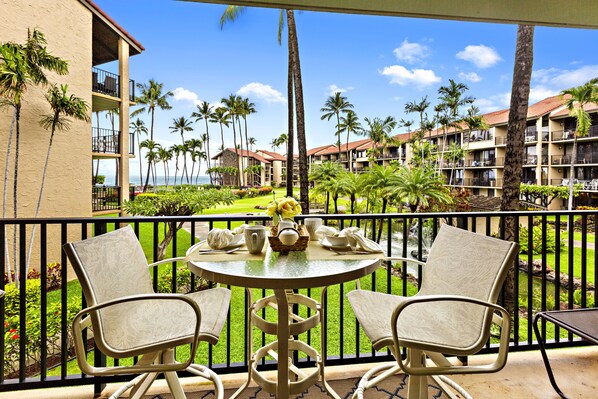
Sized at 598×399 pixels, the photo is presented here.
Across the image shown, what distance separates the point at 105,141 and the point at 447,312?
13.0m

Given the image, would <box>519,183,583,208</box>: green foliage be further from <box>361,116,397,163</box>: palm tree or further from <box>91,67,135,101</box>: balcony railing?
<box>91,67,135,101</box>: balcony railing

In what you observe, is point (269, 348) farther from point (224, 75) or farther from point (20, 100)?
point (224, 75)

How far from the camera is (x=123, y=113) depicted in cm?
1237

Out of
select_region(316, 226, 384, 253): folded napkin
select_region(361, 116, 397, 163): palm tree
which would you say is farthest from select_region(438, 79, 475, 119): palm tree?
select_region(316, 226, 384, 253): folded napkin

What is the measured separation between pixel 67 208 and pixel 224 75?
4527cm

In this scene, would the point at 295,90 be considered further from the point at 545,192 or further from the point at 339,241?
the point at 545,192

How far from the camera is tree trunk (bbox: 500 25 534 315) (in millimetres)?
6172

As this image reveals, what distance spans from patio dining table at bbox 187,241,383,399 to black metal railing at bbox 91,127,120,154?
1186 cm

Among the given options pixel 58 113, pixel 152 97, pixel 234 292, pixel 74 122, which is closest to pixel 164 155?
pixel 152 97

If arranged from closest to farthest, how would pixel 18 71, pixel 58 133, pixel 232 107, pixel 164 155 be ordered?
pixel 18 71 → pixel 58 133 → pixel 164 155 → pixel 232 107

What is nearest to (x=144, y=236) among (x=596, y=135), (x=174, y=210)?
(x=174, y=210)

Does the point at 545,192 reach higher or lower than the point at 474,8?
lower

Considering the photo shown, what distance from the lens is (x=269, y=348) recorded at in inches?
65.3

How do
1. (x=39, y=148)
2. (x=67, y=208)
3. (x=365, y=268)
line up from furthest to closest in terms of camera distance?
(x=67, y=208)
(x=39, y=148)
(x=365, y=268)
